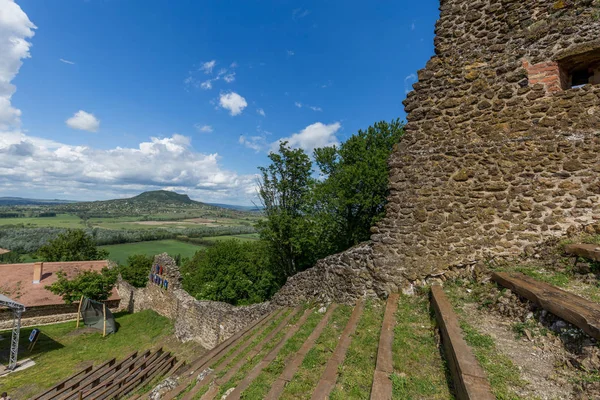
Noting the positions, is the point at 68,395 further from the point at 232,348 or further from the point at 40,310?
the point at 40,310

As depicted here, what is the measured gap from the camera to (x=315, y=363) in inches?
136

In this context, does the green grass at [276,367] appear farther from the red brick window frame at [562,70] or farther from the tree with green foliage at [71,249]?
the tree with green foliage at [71,249]

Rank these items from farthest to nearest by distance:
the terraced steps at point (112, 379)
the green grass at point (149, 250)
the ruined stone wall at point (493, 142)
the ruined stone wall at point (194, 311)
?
the green grass at point (149, 250), the ruined stone wall at point (194, 311), the terraced steps at point (112, 379), the ruined stone wall at point (493, 142)

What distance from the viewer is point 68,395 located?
783cm

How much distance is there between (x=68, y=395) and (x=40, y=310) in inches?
605

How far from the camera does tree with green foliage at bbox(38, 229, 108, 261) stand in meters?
32.1

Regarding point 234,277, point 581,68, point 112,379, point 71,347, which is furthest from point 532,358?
point 234,277

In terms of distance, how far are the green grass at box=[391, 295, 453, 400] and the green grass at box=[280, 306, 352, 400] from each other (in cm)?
93

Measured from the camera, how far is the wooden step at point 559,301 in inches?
91.0

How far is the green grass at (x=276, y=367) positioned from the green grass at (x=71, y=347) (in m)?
11.9

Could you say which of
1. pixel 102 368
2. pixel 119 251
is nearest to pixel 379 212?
pixel 102 368

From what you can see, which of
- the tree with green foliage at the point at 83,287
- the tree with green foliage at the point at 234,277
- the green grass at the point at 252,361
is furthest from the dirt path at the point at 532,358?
the tree with green foliage at the point at 83,287

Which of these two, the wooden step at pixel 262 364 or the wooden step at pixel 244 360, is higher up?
the wooden step at pixel 262 364

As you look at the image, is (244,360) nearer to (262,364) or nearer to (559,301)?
(262,364)
